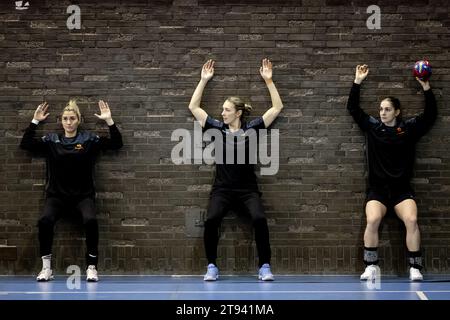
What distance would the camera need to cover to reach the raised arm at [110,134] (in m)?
7.00

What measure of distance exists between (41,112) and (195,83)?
5.53 feet

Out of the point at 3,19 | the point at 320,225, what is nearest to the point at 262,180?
the point at 320,225

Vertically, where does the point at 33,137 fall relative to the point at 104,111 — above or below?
below

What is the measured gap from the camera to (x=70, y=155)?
6898mm

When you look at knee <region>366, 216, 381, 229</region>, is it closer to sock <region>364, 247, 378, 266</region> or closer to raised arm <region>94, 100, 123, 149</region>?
sock <region>364, 247, 378, 266</region>

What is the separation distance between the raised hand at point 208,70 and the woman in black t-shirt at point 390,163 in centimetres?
151

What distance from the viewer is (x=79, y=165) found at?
693cm

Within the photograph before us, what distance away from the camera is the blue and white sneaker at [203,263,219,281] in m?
6.74

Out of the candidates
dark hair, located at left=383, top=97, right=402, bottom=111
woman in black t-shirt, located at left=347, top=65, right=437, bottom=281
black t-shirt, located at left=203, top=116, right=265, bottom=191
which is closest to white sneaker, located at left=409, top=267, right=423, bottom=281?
woman in black t-shirt, located at left=347, top=65, right=437, bottom=281

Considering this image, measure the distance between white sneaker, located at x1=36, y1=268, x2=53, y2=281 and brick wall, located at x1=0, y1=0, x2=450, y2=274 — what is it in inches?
21.2

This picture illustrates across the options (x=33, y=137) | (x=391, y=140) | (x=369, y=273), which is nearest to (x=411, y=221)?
(x=369, y=273)

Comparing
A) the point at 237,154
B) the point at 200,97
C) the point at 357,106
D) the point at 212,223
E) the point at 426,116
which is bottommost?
the point at 212,223

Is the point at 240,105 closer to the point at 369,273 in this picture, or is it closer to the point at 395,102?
the point at 395,102

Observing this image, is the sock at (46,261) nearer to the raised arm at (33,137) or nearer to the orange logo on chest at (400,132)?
the raised arm at (33,137)
